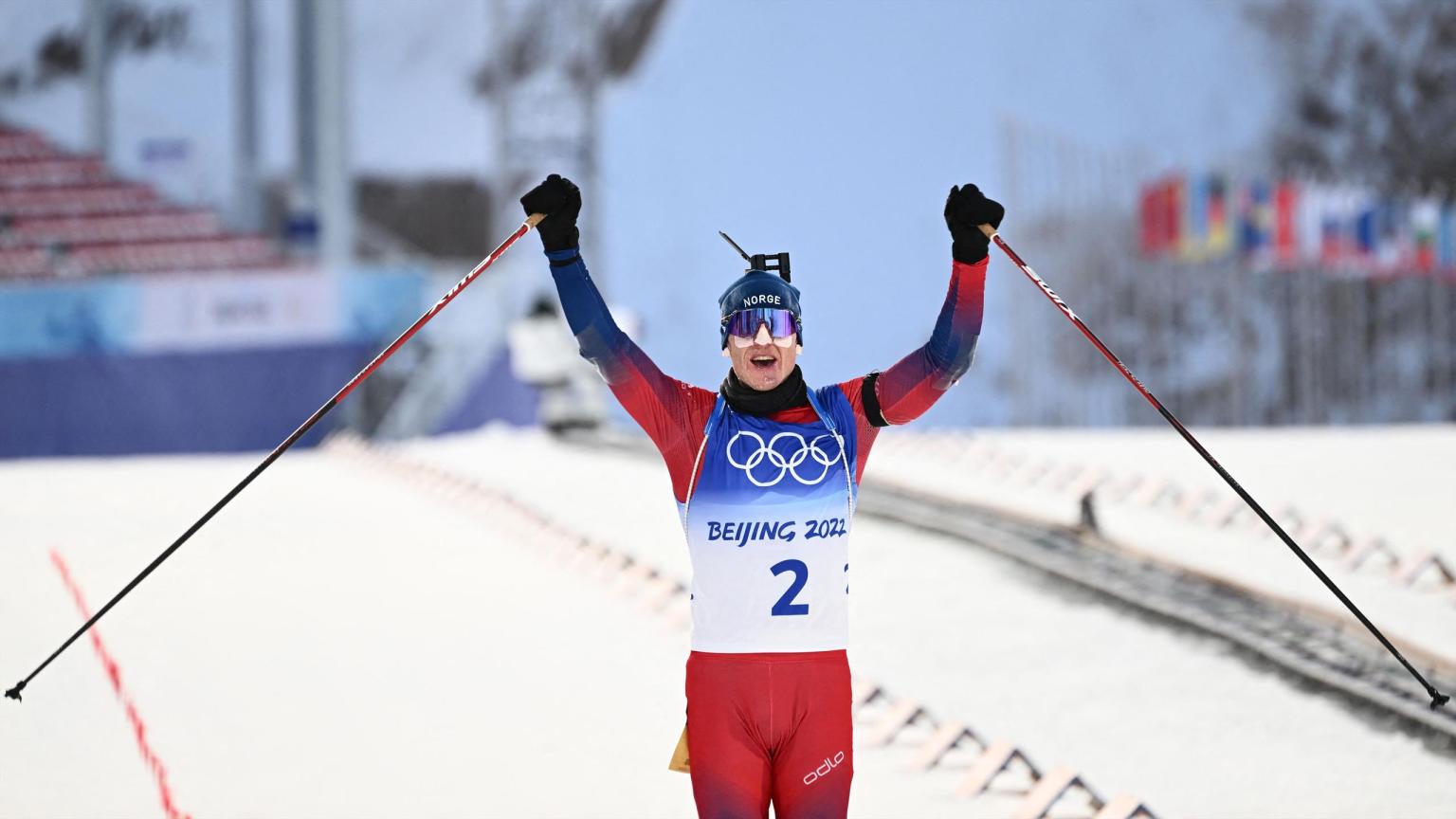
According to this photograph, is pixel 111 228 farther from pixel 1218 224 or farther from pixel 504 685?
pixel 504 685

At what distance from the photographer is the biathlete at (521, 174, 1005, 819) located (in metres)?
4.35

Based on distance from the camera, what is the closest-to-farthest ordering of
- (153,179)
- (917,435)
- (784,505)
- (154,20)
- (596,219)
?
(784,505) → (917,435) → (596,219) → (153,179) → (154,20)

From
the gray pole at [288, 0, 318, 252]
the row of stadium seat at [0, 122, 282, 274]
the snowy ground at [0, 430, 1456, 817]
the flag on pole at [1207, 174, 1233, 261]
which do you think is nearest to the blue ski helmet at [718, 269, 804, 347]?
the snowy ground at [0, 430, 1456, 817]

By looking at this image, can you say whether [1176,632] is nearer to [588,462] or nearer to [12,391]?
[588,462]

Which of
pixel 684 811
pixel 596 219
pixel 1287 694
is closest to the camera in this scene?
pixel 684 811

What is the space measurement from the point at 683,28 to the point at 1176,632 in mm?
31901

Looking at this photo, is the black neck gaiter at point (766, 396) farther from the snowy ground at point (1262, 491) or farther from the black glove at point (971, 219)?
the snowy ground at point (1262, 491)

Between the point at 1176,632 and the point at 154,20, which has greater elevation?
the point at 154,20

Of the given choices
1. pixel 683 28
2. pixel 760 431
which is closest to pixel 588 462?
pixel 760 431

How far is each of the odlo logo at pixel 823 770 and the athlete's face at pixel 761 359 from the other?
3.03 ft

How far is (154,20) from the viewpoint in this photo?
37750 mm

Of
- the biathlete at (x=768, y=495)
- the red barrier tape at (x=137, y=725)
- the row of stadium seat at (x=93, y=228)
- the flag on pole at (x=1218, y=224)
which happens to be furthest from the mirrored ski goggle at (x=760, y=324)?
the flag on pole at (x=1218, y=224)

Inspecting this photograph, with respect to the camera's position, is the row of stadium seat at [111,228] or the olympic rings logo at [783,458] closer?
the olympic rings logo at [783,458]

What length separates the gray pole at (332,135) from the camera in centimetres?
2339
